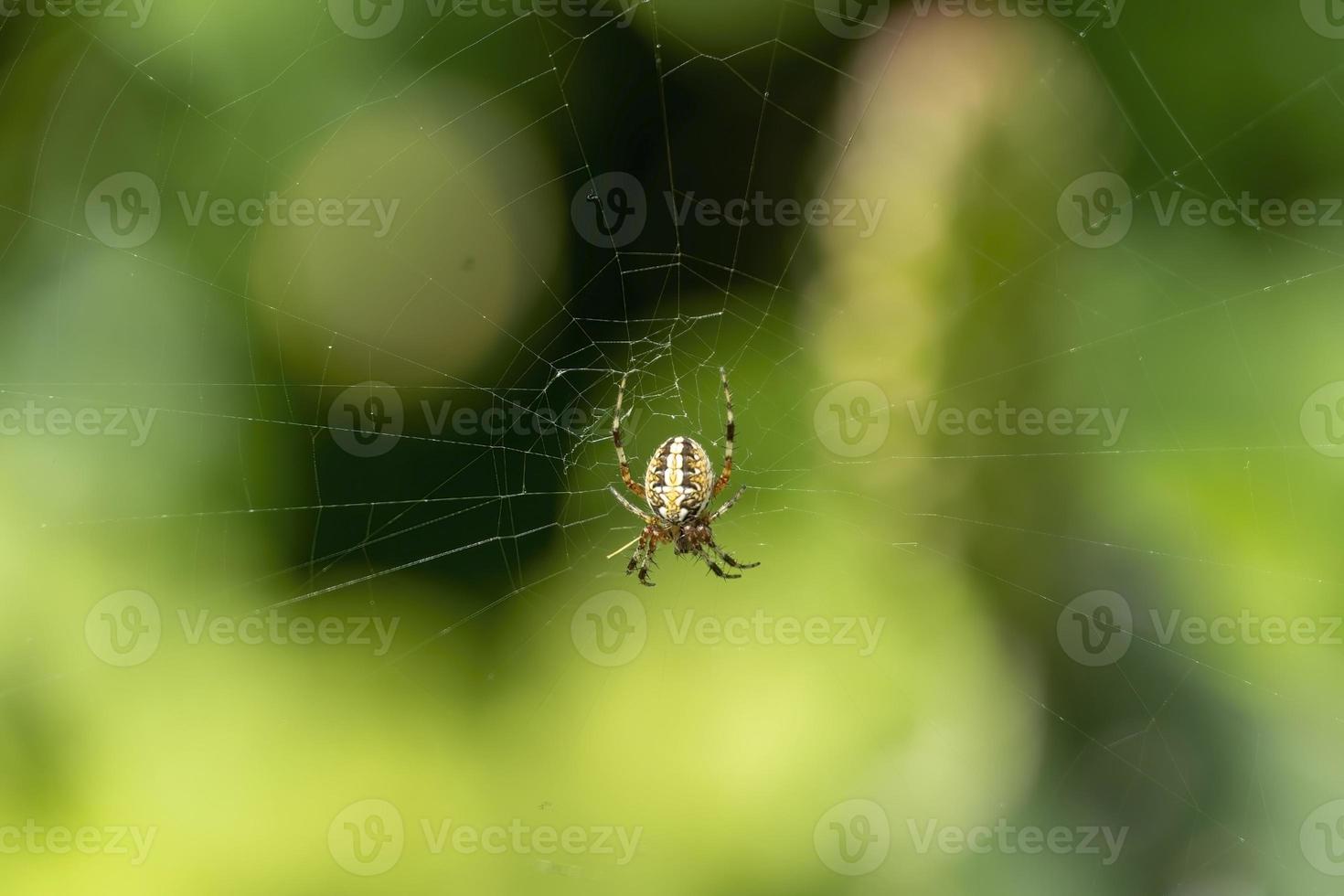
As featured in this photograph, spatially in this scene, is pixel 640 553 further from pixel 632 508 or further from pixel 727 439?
pixel 727 439

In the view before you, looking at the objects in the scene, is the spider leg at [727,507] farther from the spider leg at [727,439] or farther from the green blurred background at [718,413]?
the green blurred background at [718,413]

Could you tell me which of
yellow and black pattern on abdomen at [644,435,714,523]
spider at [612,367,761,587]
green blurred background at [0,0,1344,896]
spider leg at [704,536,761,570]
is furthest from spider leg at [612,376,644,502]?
spider leg at [704,536,761,570]

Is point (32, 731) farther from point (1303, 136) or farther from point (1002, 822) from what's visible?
point (1303, 136)

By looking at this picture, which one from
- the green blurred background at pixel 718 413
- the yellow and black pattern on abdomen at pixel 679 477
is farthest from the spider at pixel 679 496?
the green blurred background at pixel 718 413

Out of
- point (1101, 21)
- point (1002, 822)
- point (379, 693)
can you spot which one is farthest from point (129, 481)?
point (1101, 21)

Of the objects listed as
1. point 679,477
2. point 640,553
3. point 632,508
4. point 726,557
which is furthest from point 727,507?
point 640,553

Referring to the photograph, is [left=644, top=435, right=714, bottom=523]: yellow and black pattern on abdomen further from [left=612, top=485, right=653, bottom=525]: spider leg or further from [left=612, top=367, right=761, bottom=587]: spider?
[left=612, top=485, right=653, bottom=525]: spider leg
